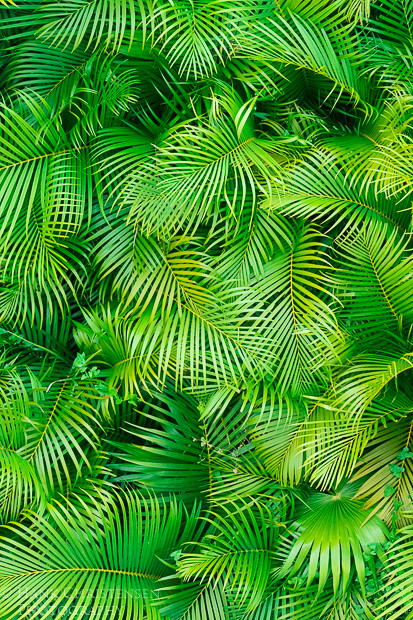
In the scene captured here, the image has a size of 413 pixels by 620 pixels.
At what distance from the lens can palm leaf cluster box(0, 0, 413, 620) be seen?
5.89ft

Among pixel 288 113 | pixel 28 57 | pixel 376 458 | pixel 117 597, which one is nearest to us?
pixel 117 597

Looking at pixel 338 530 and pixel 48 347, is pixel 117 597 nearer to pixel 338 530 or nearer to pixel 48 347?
pixel 338 530

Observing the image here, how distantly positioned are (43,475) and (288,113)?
1.55 meters

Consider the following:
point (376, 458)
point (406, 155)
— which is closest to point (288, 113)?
point (406, 155)

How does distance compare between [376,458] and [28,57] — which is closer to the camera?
[376,458]

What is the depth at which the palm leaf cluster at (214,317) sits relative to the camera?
→ 1.79m

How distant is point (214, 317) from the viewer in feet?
6.13

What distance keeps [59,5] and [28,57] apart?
1.11 feet

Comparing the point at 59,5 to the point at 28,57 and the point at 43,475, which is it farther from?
the point at 43,475

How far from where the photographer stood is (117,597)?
1.75m

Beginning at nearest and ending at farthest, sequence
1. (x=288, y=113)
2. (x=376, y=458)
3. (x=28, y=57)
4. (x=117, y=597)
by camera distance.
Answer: (x=117, y=597) → (x=376, y=458) → (x=288, y=113) → (x=28, y=57)

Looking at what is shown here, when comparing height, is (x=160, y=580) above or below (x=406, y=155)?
below

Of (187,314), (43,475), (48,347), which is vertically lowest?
(43,475)

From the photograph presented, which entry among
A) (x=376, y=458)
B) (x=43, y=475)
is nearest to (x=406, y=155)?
(x=376, y=458)
